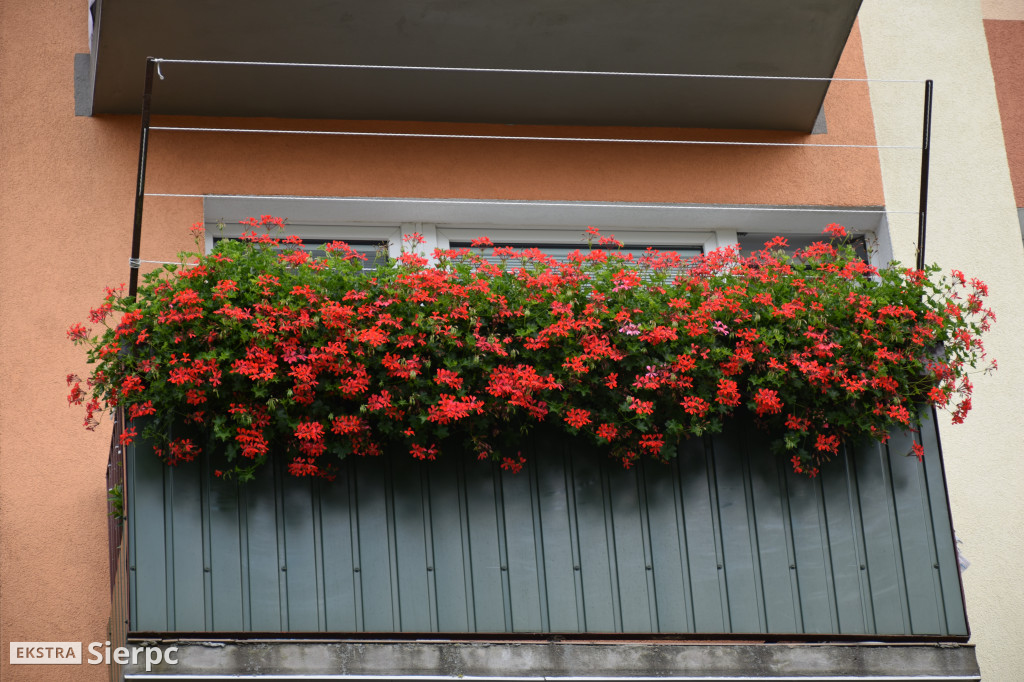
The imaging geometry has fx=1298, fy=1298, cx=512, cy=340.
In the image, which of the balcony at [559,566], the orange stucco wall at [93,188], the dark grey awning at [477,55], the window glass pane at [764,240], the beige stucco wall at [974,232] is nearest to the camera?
the balcony at [559,566]

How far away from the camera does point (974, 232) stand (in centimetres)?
775

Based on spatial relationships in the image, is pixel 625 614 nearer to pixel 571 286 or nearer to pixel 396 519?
pixel 396 519

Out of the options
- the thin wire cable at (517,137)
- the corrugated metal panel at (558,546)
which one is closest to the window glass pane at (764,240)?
the thin wire cable at (517,137)

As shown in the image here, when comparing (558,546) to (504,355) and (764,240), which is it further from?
(764,240)

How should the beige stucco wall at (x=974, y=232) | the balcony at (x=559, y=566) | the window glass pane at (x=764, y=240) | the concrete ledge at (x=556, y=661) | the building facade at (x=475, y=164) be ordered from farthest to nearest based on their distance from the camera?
the window glass pane at (x=764, y=240) < the beige stucco wall at (x=974, y=232) < the building facade at (x=475, y=164) < the balcony at (x=559, y=566) < the concrete ledge at (x=556, y=661)

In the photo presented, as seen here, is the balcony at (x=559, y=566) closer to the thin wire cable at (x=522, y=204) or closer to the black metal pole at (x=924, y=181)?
the black metal pole at (x=924, y=181)

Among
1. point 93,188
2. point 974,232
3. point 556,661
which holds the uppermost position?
point 93,188

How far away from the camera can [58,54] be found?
7.21 meters

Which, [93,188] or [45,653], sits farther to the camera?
[93,188]

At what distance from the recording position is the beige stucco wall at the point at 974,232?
6980 millimetres

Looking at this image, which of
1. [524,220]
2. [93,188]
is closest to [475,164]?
[524,220]

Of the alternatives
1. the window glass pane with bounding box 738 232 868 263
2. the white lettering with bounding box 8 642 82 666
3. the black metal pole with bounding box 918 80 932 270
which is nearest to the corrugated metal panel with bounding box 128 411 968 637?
the black metal pole with bounding box 918 80 932 270

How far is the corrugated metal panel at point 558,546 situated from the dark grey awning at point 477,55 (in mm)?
2382

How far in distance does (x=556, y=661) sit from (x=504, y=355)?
1.26 metres
